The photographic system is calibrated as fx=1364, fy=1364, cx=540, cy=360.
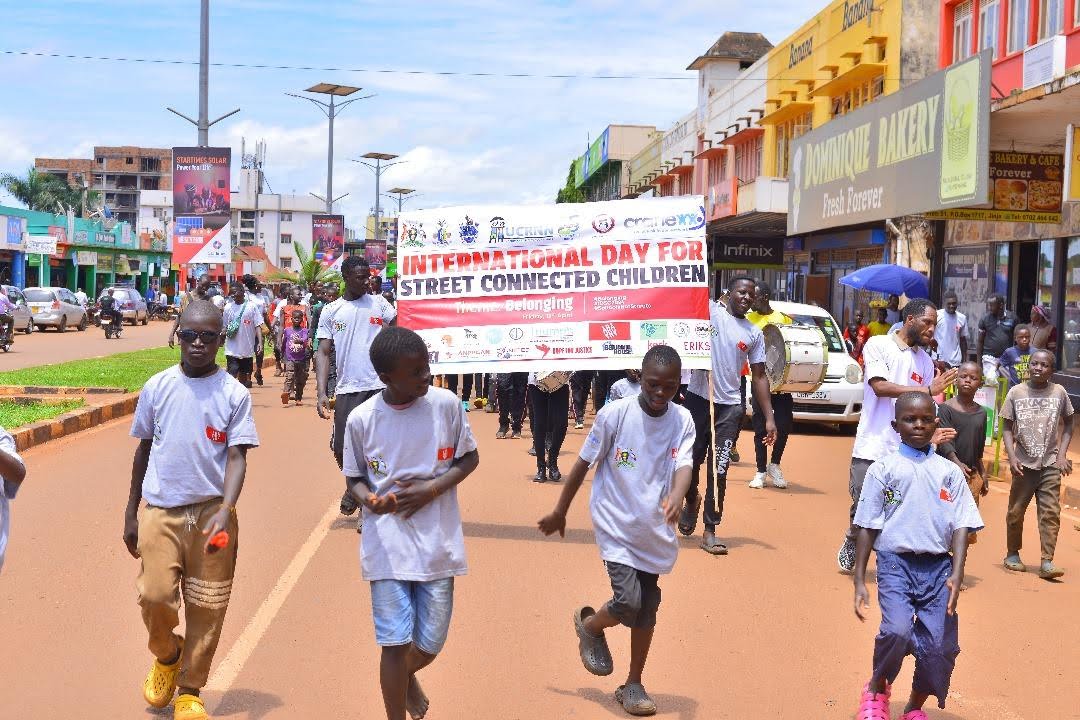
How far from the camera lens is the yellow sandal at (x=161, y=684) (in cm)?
522

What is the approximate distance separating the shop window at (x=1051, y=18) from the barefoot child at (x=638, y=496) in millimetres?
16474

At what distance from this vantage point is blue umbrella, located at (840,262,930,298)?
20.9 metres

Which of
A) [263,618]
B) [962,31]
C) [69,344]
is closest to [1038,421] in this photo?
[263,618]

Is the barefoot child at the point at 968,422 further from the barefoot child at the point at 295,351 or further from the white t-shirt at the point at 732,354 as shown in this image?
the barefoot child at the point at 295,351

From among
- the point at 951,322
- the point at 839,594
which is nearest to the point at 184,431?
the point at 839,594

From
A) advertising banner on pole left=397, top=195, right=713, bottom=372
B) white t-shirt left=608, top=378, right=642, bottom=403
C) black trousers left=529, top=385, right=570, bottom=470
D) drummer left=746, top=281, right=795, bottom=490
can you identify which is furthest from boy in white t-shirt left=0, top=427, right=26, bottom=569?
drummer left=746, top=281, right=795, bottom=490

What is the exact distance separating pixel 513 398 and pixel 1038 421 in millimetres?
7894

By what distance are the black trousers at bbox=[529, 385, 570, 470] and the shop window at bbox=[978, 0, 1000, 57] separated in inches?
554

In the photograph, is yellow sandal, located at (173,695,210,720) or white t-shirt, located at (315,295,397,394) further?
white t-shirt, located at (315,295,397,394)

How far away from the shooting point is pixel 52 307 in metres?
45.6

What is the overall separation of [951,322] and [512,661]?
15059mm

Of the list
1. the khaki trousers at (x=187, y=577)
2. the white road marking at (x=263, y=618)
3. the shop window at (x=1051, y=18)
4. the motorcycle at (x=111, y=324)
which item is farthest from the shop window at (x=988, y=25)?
the motorcycle at (x=111, y=324)

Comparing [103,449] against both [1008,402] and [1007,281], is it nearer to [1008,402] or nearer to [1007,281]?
[1008,402]

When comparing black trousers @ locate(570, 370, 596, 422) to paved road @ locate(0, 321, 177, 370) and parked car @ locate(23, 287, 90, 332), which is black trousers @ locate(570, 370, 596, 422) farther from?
parked car @ locate(23, 287, 90, 332)
